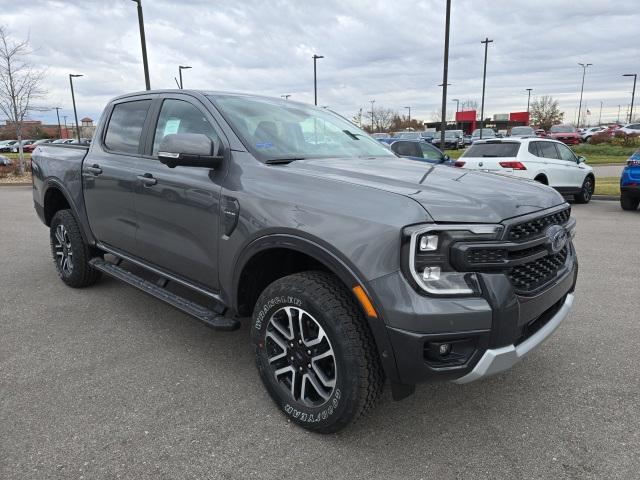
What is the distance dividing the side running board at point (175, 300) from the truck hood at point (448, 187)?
103 cm

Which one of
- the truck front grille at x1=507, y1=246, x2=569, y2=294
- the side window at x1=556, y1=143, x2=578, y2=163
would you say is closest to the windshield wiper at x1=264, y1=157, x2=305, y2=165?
the truck front grille at x1=507, y1=246, x2=569, y2=294

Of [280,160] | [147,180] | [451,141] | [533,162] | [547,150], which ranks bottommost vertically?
[451,141]

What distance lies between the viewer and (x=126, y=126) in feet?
13.8

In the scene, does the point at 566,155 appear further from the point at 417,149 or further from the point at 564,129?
the point at 564,129

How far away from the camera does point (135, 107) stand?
4137mm

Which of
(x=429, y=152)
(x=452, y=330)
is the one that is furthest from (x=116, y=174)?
(x=429, y=152)

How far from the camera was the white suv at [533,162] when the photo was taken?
11109 millimetres

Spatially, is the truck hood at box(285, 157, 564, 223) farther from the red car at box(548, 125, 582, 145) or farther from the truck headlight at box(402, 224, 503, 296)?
the red car at box(548, 125, 582, 145)

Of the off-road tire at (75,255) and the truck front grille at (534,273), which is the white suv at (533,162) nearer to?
the off-road tire at (75,255)

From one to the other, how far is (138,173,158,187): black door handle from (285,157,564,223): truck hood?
1142 millimetres

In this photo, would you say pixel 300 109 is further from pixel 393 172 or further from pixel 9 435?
pixel 9 435

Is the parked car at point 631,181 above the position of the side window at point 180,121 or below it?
below

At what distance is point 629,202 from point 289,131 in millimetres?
9809

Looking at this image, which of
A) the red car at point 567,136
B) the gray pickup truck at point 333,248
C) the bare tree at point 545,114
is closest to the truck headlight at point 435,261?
the gray pickup truck at point 333,248
